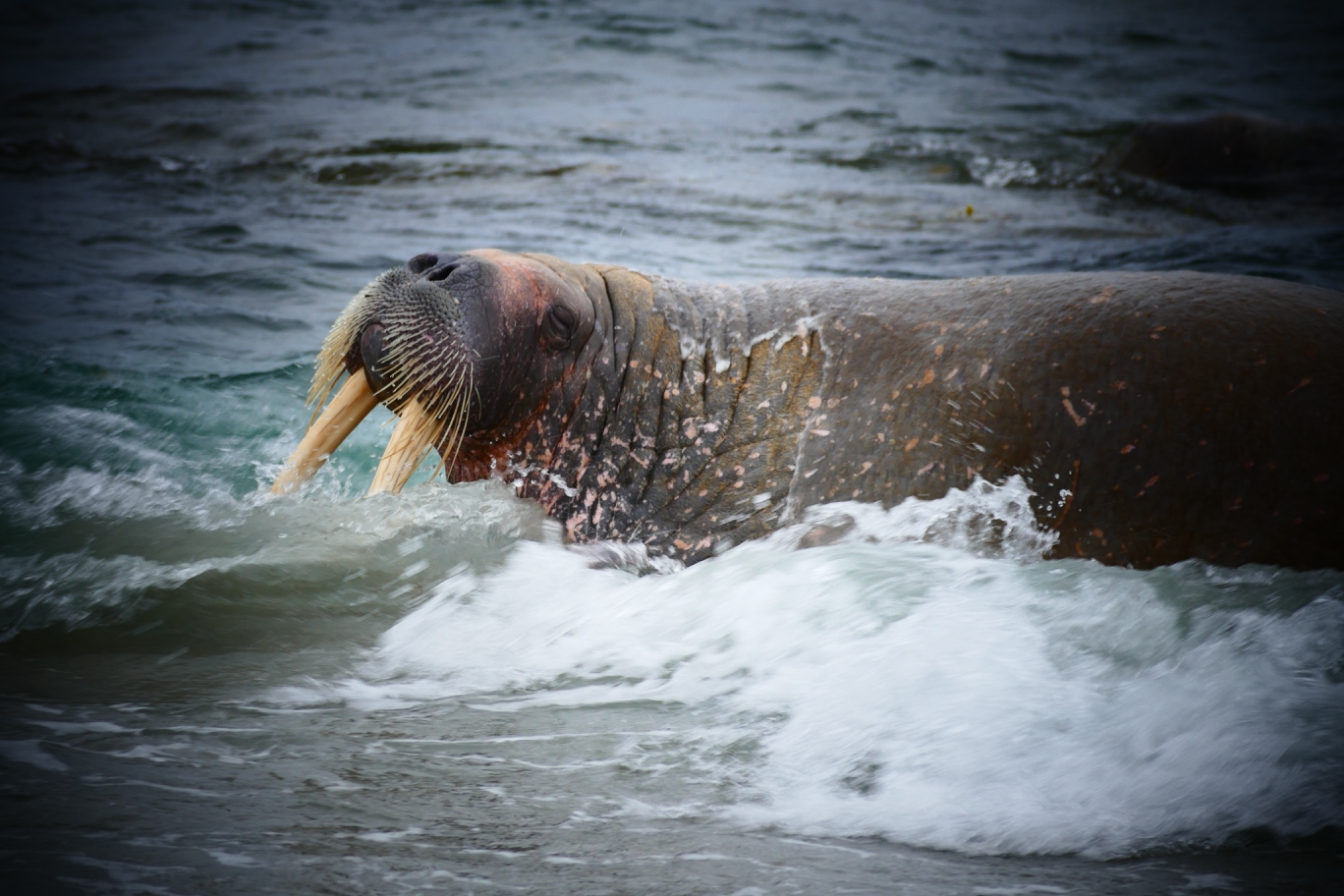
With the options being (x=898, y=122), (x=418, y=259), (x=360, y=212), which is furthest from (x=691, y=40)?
(x=418, y=259)

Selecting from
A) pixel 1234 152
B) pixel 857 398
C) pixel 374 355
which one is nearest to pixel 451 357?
pixel 374 355

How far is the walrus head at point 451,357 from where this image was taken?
385 centimetres

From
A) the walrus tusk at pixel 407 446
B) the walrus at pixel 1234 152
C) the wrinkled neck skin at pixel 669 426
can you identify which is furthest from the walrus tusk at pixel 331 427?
the walrus at pixel 1234 152

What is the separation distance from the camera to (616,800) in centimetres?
242

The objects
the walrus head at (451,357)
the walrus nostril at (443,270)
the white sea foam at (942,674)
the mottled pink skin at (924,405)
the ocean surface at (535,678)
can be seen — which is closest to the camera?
the ocean surface at (535,678)

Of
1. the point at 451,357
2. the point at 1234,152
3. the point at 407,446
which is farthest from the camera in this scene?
the point at 1234,152

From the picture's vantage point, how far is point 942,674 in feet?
9.52

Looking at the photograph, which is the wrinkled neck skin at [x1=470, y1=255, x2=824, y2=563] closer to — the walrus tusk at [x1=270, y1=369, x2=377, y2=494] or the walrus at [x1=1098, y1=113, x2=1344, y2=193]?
the walrus tusk at [x1=270, y1=369, x2=377, y2=494]

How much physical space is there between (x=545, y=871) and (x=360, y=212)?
29.6 ft

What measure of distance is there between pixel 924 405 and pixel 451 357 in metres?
1.54

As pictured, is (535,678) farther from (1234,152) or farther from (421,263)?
(1234,152)

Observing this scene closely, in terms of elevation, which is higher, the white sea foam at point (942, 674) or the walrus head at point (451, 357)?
the walrus head at point (451, 357)

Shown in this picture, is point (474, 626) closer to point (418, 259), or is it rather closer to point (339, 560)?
point (339, 560)

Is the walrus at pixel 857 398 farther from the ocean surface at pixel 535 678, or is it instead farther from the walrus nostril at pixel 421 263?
the ocean surface at pixel 535 678
